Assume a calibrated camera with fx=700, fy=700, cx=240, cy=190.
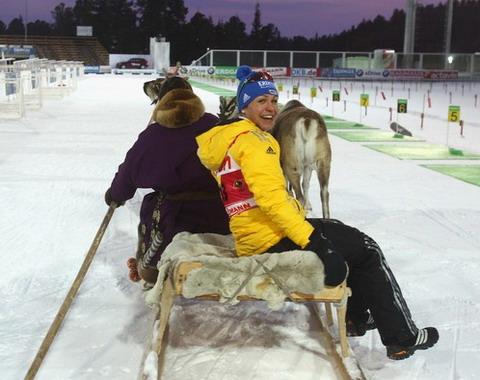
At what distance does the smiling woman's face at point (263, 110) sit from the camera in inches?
126

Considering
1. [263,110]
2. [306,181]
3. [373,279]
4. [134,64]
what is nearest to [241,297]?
[373,279]

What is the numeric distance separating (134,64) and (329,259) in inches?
2079

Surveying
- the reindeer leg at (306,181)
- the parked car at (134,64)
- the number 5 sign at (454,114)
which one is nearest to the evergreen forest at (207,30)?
the parked car at (134,64)

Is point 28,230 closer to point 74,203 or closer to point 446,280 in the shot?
point 74,203

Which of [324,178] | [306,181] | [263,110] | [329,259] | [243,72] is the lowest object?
[306,181]

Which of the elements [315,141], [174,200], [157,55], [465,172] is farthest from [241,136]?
[157,55]

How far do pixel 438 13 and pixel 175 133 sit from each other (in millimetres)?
104738

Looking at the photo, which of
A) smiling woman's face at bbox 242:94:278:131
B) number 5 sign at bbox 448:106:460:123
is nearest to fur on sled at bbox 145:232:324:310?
smiling woman's face at bbox 242:94:278:131

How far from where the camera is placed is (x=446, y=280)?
4707mm

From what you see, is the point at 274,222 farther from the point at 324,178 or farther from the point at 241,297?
the point at 324,178

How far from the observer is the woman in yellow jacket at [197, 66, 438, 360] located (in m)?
2.97

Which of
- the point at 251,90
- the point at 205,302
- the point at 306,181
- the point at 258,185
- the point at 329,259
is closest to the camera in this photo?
the point at 258,185

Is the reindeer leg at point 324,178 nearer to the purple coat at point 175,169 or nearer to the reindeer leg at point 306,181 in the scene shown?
the reindeer leg at point 306,181

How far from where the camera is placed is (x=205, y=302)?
4109mm
